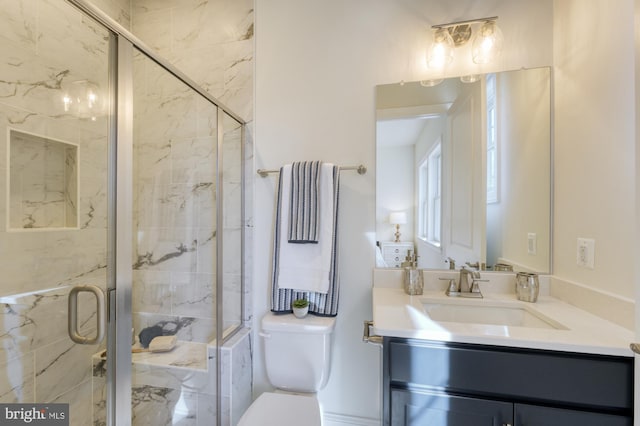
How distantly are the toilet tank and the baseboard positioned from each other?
0.28 meters

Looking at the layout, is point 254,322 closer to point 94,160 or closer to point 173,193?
point 173,193

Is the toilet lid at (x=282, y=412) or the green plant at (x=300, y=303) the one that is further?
the green plant at (x=300, y=303)

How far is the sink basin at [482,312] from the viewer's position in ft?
3.96

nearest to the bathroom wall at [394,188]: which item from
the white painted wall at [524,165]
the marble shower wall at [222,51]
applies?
the white painted wall at [524,165]

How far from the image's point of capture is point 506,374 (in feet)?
2.81

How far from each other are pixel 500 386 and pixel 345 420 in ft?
3.31

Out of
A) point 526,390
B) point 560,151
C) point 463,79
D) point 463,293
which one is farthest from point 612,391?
point 463,79

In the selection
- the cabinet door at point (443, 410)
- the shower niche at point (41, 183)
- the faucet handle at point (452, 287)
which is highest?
the shower niche at point (41, 183)

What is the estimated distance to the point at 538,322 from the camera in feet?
3.64

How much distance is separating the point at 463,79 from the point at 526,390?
4.56ft

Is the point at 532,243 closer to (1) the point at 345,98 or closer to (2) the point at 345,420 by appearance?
(1) the point at 345,98

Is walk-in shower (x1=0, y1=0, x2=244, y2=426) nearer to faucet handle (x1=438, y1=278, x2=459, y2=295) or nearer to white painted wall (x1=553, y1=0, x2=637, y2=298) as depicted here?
faucet handle (x1=438, y1=278, x2=459, y2=295)

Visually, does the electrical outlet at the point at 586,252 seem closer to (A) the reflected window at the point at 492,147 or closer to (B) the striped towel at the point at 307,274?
(A) the reflected window at the point at 492,147

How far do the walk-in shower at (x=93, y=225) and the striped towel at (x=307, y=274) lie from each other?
0.37 metres
